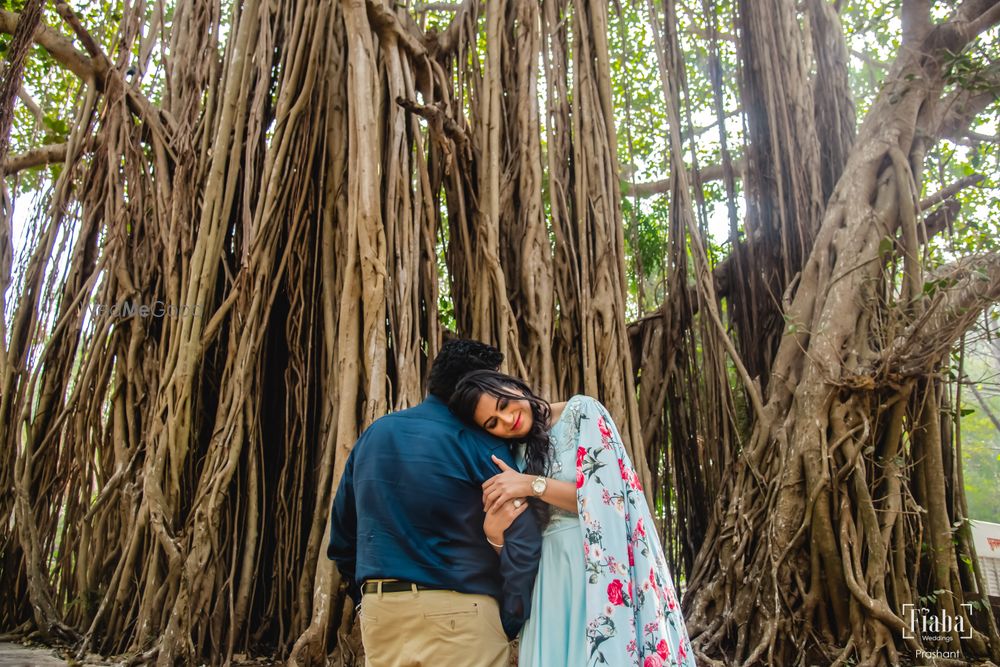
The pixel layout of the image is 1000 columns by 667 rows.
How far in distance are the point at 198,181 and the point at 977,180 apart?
361 cm

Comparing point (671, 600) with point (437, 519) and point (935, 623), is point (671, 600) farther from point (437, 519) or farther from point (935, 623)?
point (935, 623)

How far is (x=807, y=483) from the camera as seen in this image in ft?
9.38

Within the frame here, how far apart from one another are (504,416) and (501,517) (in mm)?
165

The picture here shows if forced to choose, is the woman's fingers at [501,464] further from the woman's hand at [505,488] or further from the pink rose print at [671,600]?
the pink rose print at [671,600]

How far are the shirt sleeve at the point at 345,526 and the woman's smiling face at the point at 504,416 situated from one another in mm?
280

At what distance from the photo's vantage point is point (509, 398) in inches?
53.1

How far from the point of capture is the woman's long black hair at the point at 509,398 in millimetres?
1356

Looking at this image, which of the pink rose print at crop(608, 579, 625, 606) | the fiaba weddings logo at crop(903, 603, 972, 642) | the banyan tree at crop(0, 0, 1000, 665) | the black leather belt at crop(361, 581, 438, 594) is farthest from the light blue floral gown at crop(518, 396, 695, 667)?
the fiaba weddings logo at crop(903, 603, 972, 642)

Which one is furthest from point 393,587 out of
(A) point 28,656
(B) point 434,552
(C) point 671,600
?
(A) point 28,656

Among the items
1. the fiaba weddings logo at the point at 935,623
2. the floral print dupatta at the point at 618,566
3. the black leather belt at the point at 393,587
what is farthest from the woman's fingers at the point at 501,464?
the fiaba weddings logo at the point at 935,623

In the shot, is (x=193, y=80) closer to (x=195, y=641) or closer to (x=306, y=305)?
(x=306, y=305)

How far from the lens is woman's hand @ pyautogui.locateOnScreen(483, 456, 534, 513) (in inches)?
50.1

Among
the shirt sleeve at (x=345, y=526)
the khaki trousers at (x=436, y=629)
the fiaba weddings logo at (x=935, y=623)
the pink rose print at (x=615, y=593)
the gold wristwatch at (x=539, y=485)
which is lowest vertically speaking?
the fiaba weddings logo at (x=935, y=623)

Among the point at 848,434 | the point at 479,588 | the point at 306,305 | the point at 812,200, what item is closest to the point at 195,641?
the point at 306,305
